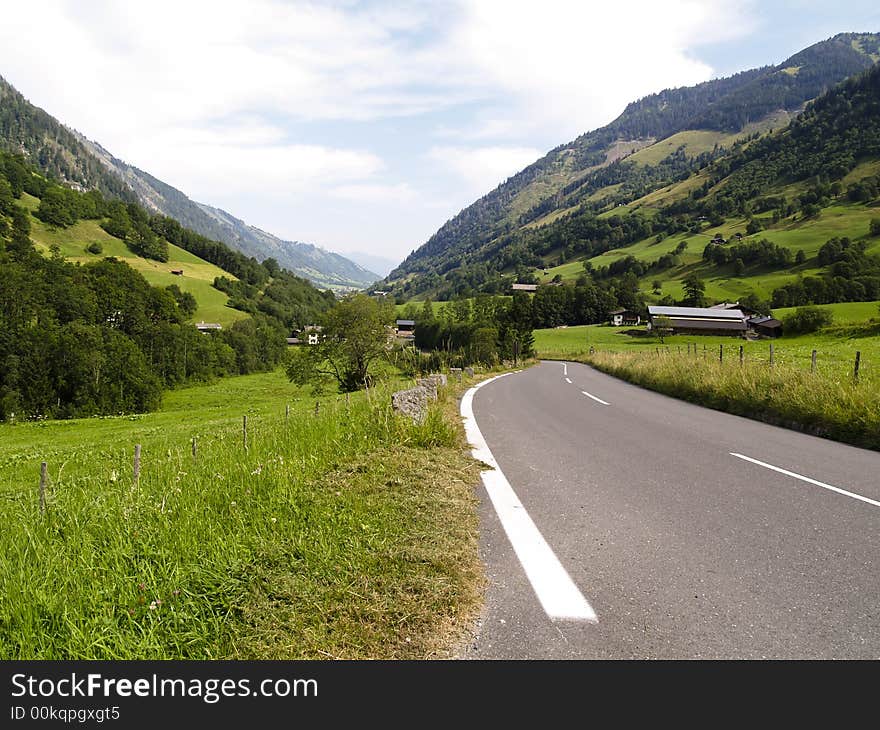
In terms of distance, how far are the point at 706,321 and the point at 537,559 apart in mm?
104568

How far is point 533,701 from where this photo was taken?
2139 mm

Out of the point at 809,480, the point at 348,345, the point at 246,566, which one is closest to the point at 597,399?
the point at 809,480

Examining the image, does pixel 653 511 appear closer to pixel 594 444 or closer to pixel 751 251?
pixel 594 444

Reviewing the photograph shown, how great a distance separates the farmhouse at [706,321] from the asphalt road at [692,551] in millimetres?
94223

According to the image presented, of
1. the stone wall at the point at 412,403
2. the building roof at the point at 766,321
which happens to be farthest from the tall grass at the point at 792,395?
the building roof at the point at 766,321

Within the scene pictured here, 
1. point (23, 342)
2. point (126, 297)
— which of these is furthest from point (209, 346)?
point (23, 342)

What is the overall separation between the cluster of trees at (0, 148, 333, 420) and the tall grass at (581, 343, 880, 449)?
60813mm

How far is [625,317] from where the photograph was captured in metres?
115

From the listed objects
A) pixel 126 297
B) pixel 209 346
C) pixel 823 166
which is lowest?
pixel 209 346

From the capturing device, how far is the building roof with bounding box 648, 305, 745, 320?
308 feet

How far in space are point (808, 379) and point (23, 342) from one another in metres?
74.1

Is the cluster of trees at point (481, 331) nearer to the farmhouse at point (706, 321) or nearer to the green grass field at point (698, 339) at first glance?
the green grass field at point (698, 339)

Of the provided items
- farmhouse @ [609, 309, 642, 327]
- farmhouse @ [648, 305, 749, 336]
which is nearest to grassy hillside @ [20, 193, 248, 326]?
farmhouse @ [609, 309, 642, 327]

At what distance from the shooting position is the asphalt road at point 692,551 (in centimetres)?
261
